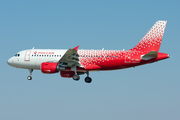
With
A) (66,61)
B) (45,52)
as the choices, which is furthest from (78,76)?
(45,52)

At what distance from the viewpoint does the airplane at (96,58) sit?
196 feet

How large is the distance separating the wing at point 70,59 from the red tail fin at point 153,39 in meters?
10.6

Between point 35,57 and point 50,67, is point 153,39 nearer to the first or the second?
point 50,67

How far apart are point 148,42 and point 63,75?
1678cm

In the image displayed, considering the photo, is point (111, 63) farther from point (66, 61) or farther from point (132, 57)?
point (66, 61)

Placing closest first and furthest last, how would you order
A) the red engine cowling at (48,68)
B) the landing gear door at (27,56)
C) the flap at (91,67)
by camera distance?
the red engine cowling at (48,68) < the flap at (91,67) < the landing gear door at (27,56)

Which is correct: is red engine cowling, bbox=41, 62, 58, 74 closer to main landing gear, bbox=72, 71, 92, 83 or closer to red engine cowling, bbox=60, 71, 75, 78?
main landing gear, bbox=72, 71, 92, 83

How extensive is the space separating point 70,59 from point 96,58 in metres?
4.65

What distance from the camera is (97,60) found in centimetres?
6109

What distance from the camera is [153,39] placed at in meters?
61.4

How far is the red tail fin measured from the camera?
61.1 meters

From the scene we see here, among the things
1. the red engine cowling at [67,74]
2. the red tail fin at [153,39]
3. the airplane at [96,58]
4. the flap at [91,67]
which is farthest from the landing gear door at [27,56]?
the red tail fin at [153,39]

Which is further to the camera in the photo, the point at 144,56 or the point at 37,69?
the point at 37,69

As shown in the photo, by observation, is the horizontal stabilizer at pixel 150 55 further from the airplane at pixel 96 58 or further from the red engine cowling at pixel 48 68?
the red engine cowling at pixel 48 68
